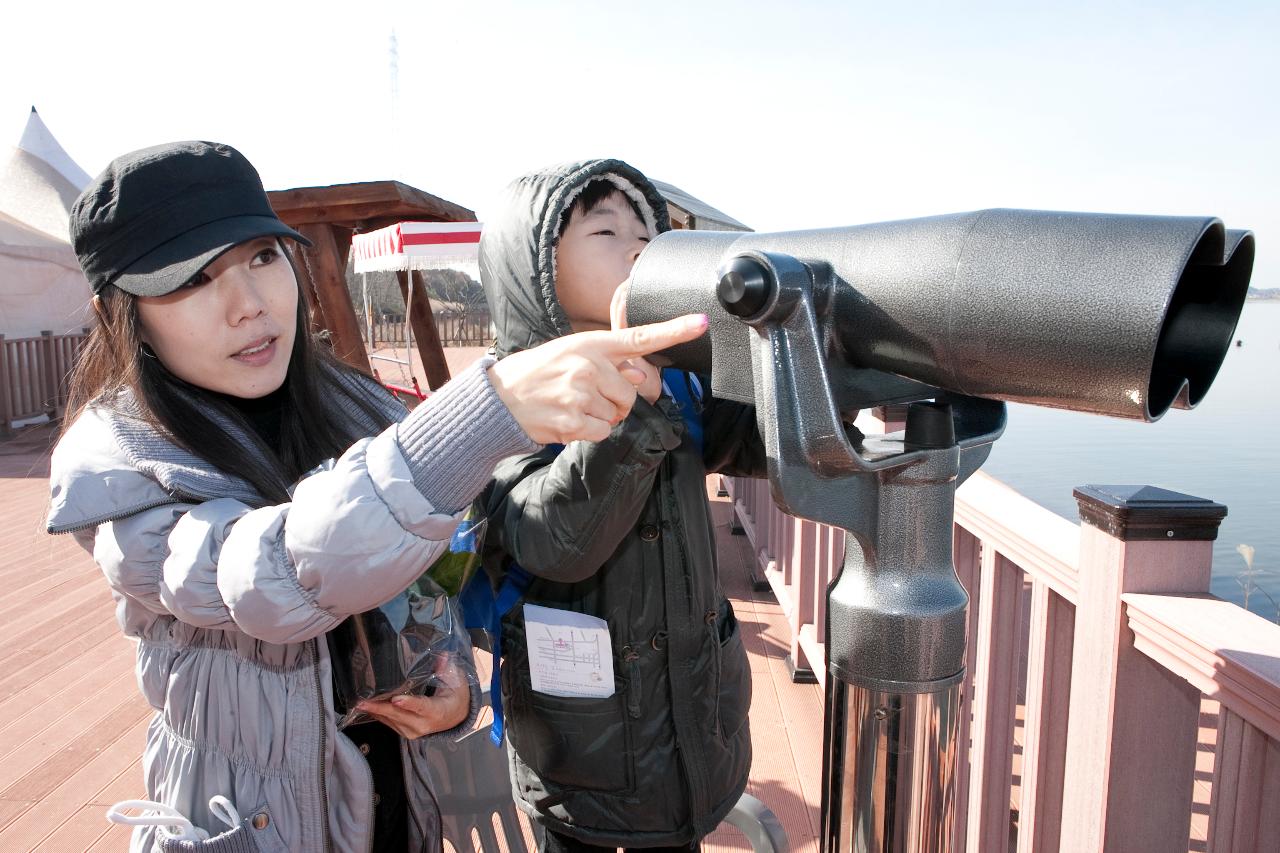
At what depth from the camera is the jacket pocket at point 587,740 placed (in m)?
1.29

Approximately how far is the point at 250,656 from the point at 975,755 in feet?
4.33

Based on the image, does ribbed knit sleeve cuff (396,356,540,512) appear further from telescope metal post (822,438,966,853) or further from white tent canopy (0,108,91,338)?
white tent canopy (0,108,91,338)

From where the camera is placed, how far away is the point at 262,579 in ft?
2.83

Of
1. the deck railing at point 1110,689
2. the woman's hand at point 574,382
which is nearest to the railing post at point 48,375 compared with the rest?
the deck railing at point 1110,689

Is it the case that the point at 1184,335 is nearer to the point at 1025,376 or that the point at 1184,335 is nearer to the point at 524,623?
the point at 1025,376

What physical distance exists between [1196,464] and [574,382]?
26.9 ft

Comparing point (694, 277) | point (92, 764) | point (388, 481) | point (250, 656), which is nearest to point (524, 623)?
point (250, 656)

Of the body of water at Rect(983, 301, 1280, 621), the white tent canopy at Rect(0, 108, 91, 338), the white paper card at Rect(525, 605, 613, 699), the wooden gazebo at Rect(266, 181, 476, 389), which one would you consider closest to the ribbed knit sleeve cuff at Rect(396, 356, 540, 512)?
the white paper card at Rect(525, 605, 613, 699)

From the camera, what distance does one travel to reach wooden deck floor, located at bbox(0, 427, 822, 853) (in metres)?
2.36

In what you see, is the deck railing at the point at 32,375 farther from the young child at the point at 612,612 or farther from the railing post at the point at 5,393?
the young child at the point at 612,612

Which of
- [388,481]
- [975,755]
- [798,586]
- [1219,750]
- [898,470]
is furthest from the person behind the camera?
[798,586]

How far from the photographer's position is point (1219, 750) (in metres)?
1.07

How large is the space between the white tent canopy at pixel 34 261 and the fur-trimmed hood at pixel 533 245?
1115 cm

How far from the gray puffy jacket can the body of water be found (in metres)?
2.80
